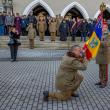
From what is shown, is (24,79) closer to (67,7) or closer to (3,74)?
(3,74)

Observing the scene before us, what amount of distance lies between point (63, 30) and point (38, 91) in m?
13.3

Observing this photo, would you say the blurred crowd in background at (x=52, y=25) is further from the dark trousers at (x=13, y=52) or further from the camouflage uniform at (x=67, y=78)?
the camouflage uniform at (x=67, y=78)

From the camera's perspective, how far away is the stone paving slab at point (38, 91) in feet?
22.4

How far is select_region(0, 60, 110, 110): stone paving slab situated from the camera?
681 centimetres

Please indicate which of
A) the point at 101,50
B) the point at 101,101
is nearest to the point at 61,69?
the point at 101,101

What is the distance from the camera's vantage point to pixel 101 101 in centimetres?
720

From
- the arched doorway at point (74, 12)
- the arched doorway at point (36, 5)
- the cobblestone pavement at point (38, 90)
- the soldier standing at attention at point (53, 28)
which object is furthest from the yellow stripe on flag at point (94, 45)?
the arched doorway at point (74, 12)

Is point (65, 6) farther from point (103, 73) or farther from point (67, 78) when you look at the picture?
point (67, 78)

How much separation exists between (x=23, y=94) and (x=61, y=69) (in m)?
1.28

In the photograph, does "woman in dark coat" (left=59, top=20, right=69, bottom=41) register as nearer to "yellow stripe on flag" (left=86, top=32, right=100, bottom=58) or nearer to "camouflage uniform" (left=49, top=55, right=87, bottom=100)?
"yellow stripe on flag" (left=86, top=32, right=100, bottom=58)

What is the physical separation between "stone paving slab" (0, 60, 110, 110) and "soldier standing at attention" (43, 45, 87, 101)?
16cm

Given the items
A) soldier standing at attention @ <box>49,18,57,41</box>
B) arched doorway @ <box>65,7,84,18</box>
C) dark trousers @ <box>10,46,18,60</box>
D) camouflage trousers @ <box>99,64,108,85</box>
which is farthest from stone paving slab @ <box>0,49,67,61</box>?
arched doorway @ <box>65,7,84,18</box>

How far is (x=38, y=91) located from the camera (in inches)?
322

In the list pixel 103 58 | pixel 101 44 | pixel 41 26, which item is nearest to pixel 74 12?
pixel 41 26
